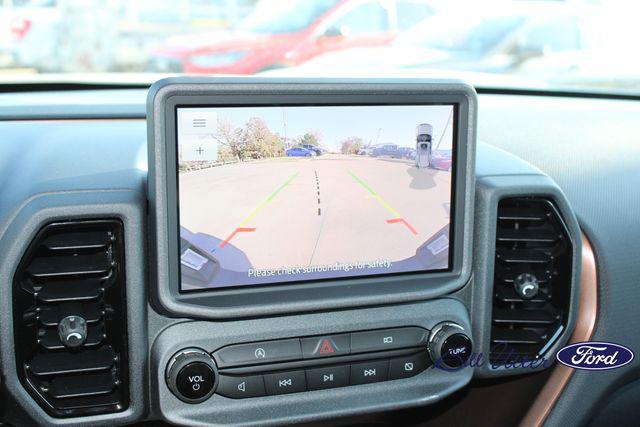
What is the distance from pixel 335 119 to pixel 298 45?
1475mm

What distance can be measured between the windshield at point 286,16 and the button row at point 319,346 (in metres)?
1.84

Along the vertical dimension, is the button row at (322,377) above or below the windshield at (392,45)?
below

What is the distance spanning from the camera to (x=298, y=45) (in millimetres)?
3160

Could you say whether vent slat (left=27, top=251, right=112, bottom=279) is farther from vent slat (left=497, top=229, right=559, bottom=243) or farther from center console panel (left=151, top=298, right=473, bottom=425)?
vent slat (left=497, top=229, right=559, bottom=243)

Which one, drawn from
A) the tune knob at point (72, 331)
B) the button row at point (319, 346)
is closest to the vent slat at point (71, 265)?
the tune knob at point (72, 331)

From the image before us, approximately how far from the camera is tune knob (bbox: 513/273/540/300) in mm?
2055

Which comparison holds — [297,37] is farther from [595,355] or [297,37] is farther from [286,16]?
[595,355]

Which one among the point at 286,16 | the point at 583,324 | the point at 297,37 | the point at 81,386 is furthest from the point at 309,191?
the point at 286,16

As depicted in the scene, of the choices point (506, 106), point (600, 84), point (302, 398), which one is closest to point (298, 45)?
point (506, 106)

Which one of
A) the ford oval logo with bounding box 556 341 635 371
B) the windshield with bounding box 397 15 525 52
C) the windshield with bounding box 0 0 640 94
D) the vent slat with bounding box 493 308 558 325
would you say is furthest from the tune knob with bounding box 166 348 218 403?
the windshield with bounding box 397 15 525 52

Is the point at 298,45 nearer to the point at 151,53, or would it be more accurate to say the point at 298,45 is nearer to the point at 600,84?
the point at 151,53

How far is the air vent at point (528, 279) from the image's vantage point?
2.04m

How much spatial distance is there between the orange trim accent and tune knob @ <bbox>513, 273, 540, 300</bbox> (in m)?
0.19

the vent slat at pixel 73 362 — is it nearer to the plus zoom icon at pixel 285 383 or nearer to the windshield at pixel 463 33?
the plus zoom icon at pixel 285 383
